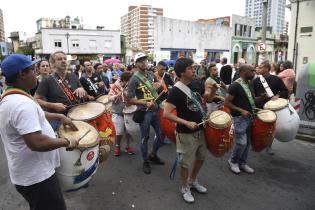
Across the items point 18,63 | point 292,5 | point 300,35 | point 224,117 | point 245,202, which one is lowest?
point 245,202

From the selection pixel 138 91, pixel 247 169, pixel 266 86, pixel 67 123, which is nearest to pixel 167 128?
pixel 138 91

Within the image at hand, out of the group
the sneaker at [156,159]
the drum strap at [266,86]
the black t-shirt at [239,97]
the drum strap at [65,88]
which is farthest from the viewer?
the sneaker at [156,159]

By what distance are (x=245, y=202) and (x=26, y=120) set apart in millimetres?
3049

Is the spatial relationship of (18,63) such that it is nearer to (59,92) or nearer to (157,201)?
(59,92)

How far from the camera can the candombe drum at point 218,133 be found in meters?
3.55

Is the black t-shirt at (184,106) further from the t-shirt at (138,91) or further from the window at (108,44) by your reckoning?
the window at (108,44)

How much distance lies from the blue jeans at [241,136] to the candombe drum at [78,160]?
2533 mm

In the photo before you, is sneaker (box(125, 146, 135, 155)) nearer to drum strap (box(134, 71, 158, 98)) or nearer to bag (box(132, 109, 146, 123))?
bag (box(132, 109, 146, 123))

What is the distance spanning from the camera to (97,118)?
3.46 metres

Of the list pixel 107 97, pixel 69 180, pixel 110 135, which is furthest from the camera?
pixel 107 97

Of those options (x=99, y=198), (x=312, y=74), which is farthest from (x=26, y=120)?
(x=312, y=74)

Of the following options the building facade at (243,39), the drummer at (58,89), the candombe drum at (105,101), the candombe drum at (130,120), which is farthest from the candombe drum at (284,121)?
the building facade at (243,39)

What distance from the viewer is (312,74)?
6.43 meters

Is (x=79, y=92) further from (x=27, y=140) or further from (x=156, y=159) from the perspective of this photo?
(x=156, y=159)
